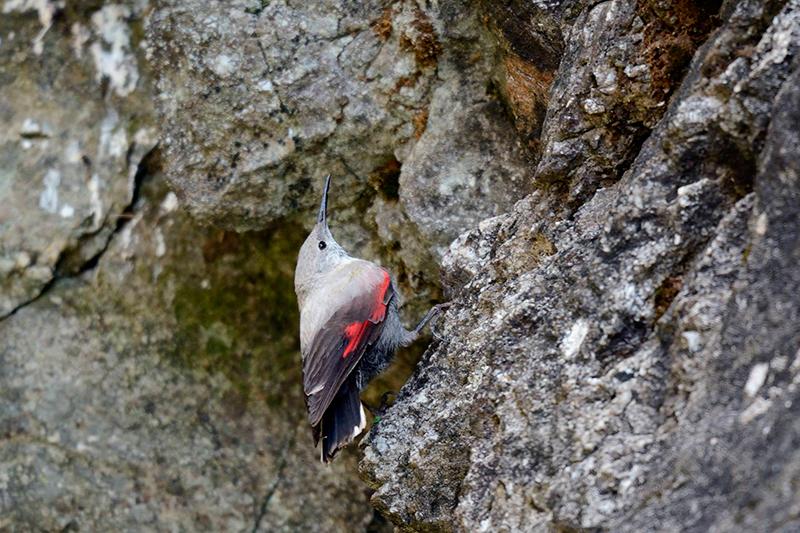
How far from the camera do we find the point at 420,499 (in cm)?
386

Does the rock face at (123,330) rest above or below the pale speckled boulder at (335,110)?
below

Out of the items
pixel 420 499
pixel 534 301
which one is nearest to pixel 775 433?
pixel 534 301

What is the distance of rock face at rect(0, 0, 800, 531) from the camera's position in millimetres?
2816

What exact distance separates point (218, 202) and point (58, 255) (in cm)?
122

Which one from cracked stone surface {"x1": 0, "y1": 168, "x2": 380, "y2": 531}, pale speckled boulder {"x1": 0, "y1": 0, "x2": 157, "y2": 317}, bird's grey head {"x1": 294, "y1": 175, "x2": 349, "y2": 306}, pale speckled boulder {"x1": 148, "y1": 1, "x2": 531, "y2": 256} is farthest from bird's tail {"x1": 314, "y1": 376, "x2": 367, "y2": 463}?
→ pale speckled boulder {"x1": 0, "y1": 0, "x2": 157, "y2": 317}

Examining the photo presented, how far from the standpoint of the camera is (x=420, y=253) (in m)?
5.18

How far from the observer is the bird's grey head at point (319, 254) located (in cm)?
519

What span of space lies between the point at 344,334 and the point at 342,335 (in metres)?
0.01

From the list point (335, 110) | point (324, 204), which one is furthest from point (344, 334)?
point (335, 110)

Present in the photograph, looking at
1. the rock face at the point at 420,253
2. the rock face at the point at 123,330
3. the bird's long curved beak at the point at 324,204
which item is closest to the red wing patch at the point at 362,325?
the rock face at the point at 420,253

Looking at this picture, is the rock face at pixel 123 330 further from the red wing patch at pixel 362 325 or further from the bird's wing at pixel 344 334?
the red wing patch at pixel 362 325

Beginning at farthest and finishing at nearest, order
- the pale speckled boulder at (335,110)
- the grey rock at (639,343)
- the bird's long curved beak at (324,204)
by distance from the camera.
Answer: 1. the bird's long curved beak at (324,204)
2. the pale speckled boulder at (335,110)
3. the grey rock at (639,343)

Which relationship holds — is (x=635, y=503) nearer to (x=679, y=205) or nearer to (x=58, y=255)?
(x=679, y=205)

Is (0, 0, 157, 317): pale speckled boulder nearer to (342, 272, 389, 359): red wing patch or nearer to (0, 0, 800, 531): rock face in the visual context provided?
(0, 0, 800, 531): rock face
